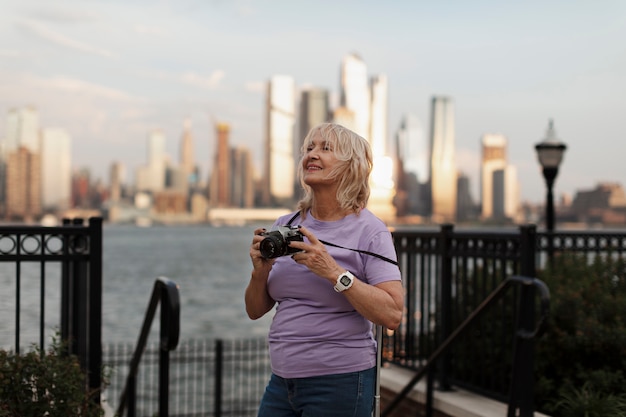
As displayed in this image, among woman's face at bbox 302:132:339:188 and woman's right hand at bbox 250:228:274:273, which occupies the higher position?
woman's face at bbox 302:132:339:188

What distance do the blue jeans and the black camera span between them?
477 mm

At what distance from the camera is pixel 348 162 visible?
303 cm

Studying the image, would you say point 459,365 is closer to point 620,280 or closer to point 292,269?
point 620,280

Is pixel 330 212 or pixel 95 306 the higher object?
pixel 330 212

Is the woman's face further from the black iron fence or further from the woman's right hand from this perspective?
the black iron fence

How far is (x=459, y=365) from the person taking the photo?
6930mm

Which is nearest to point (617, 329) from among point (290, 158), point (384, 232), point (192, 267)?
point (384, 232)

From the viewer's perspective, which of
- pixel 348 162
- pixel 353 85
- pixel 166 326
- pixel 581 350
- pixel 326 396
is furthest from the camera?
pixel 353 85

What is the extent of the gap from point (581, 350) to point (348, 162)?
4.22 meters

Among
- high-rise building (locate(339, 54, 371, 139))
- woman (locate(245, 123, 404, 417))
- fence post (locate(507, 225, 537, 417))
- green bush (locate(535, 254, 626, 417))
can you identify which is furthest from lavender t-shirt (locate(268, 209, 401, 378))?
high-rise building (locate(339, 54, 371, 139))

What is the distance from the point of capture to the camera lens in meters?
2.84

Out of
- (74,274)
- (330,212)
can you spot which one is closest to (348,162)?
(330,212)

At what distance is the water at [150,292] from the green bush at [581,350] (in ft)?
14.9

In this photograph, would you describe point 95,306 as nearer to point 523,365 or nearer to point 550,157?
point 523,365
